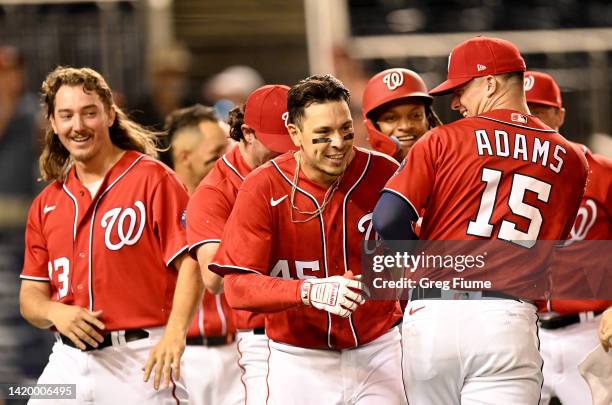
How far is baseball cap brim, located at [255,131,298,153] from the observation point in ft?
16.1

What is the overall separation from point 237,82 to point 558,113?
3.47 meters

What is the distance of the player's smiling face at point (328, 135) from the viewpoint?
13.7ft

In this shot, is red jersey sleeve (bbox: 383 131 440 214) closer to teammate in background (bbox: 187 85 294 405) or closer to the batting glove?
the batting glove

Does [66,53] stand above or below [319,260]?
above

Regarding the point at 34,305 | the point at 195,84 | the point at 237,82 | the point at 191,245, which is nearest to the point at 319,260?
the point at 191,245

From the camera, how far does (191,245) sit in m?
4.70

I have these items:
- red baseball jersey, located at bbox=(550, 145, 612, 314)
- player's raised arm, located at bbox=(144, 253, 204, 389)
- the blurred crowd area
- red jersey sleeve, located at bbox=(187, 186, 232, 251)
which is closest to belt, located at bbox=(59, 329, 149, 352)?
player's raised arm, located at bbox=(144, 253, 204, 389)

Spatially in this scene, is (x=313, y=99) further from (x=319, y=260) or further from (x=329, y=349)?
(x=329, y=349)

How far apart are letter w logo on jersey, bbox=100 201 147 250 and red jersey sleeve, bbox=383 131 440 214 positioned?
124 cm

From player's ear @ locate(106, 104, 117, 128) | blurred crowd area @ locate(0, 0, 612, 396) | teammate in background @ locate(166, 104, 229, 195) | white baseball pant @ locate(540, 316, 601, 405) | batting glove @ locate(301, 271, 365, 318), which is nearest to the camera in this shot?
batting glove @ locate(301, 271, 365, 318)

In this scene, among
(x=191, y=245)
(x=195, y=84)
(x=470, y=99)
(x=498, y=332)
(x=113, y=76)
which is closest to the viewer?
(x=498, y=332)

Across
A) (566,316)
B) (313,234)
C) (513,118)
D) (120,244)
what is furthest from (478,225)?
(566,316)

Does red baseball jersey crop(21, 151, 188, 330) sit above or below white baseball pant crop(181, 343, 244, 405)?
above

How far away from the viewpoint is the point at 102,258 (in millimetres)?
4793
